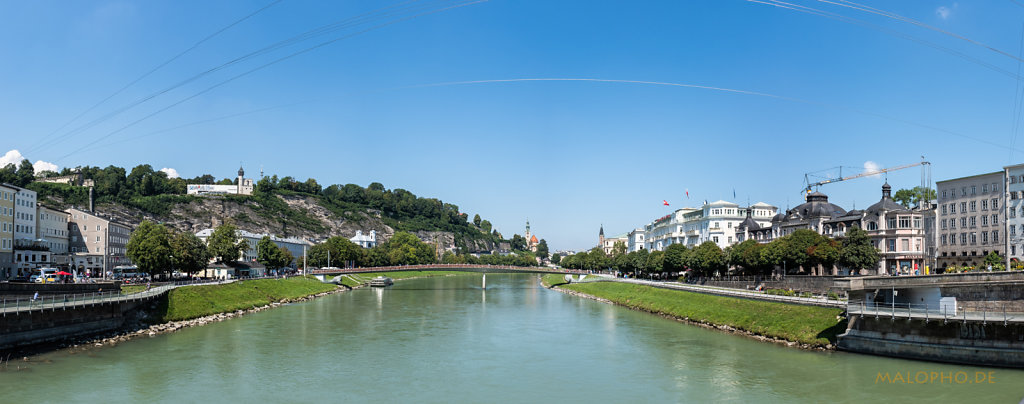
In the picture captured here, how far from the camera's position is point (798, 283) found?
212 ft

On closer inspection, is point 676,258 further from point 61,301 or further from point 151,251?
point 61,301

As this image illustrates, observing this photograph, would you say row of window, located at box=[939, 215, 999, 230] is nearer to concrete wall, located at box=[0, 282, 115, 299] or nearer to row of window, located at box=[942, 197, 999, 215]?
row of window, located at box=[942, 197, 999, 215]


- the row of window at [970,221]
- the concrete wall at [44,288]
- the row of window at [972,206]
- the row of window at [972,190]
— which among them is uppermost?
the row of window at [972,190]

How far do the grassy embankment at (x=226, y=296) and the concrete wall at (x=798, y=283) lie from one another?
55.9m

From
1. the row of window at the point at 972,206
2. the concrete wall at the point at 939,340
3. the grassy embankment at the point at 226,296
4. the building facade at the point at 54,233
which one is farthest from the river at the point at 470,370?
the building facade at the point at 54,233

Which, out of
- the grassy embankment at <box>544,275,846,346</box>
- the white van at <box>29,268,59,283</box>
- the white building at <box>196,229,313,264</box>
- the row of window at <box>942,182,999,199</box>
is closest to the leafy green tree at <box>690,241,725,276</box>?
the grassy embankment at <box>544,275,846,346</box>

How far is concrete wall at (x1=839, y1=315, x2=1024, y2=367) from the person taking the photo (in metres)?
30.2

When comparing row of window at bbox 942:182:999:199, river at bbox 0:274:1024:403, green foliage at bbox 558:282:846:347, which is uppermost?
row of window at bbox 942:182:999:199

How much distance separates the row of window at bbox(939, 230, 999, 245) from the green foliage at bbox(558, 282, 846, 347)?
30.1 meters

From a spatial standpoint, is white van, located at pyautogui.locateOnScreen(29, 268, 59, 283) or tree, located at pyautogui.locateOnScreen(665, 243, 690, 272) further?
tree, located at pyautogui.locateOnScreen(665, 243, 690, 272)

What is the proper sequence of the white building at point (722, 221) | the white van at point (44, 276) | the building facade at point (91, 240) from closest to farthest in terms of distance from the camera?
1. the white van at point (44, 276)
2. the building facade at point (91, 240)
3. the white building at point (722, 221)

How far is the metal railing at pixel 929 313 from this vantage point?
30.3 metres

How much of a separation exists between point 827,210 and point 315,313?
7038 centimetres

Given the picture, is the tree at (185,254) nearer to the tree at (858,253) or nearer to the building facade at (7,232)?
the building facade at (7,232)
